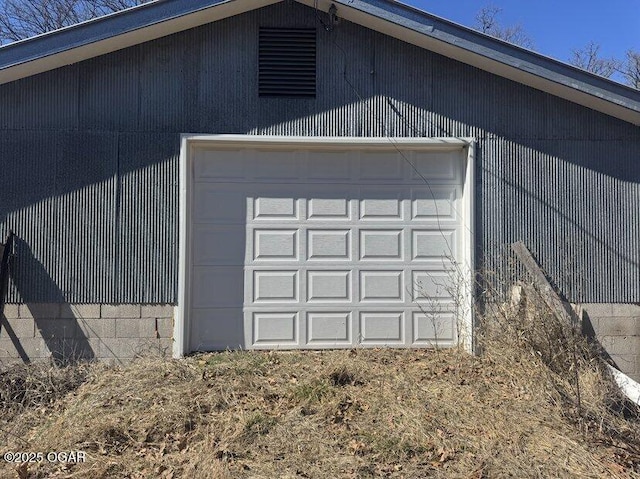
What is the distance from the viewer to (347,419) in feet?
Result: 15.2

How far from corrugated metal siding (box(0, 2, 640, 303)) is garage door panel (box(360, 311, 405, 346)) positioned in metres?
1.31

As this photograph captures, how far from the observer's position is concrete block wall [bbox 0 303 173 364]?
5.94 m

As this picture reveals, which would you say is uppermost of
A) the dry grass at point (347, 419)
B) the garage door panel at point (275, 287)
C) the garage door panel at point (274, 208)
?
the garage door panel at point (274, 208)

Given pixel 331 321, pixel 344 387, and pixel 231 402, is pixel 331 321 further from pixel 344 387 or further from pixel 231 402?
pixel 231 402

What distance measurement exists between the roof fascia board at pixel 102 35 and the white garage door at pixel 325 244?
144 cm

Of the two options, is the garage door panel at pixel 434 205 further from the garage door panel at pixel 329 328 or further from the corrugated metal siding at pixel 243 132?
the garage door panel at pixel 329 328

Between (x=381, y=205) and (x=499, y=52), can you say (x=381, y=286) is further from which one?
(x=499, y=52)

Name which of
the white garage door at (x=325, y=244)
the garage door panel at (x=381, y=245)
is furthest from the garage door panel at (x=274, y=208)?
the garage door panel at (x=381, y=245)

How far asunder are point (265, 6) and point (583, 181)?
14.6 feet

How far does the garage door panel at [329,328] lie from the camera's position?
6383mm

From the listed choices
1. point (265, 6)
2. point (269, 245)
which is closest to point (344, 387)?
point (269, 245)

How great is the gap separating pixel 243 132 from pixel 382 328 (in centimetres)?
294

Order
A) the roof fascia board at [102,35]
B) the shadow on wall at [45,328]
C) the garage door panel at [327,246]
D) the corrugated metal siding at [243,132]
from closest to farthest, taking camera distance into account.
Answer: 1. the roof fascia board at [102,35]
2. the shadow on wall at [45,328]
3. the corrugated metal siding at [243,132]
4. the garage door panel at [327,246]

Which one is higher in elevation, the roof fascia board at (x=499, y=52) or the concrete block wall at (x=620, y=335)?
the roof fascia board at (x=499, y=52)
